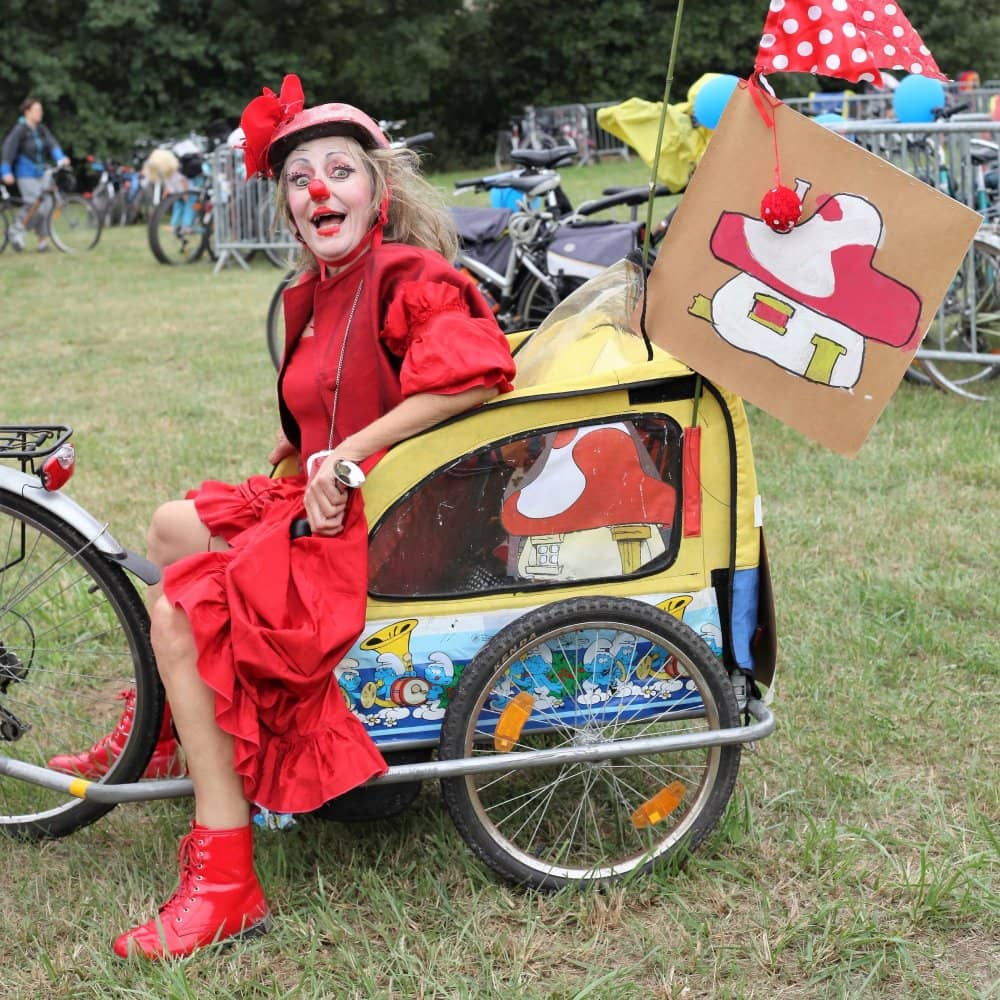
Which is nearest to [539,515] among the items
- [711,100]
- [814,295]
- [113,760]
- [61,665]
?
[814,295]

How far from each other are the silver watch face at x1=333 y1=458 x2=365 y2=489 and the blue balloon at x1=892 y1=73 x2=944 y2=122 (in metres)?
6.15

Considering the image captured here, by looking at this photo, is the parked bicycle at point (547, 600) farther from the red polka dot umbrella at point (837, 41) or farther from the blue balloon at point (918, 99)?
the blue balloon at point (918, 99)

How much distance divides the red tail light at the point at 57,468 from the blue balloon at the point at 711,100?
391cm

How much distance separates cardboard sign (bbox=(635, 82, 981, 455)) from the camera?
6.95ft

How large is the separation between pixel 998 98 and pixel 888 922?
1000 cm

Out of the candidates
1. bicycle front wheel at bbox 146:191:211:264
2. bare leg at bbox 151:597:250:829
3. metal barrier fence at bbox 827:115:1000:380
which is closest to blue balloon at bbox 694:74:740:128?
metal barrier fence at bbox 827:115:1000:380

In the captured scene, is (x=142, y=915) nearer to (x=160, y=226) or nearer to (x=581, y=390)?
(x=581, y=390)

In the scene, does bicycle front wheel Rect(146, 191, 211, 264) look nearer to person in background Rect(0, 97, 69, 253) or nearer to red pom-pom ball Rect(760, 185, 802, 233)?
person in background Rect(0, 97, 69, 253)

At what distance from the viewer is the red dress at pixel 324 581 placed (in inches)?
84.7

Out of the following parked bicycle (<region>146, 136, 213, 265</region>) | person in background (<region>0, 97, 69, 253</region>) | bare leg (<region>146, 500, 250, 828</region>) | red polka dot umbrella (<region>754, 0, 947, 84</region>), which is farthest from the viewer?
person in background (<region>0, 97, 69, 253</region>)

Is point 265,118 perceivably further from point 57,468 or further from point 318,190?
point 57,468

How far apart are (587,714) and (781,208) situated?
40.2 inches

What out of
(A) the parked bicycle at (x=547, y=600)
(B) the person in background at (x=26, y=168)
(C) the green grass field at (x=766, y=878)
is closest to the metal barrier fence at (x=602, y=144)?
(B) the person in background at (x=26, y=168)

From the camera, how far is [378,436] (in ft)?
7.44
